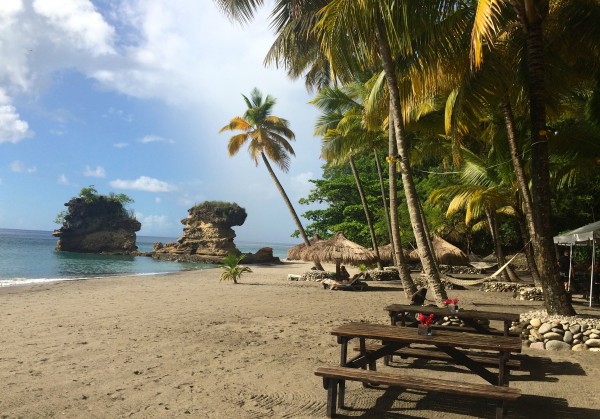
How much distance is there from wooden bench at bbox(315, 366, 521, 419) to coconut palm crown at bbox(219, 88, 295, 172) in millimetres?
21746

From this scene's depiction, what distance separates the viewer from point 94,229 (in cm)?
6209

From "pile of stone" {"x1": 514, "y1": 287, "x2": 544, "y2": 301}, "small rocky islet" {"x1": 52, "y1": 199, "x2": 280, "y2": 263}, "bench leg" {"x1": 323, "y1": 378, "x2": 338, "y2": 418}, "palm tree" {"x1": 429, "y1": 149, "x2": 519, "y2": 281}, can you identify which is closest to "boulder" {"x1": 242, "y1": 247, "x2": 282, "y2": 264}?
"small rocky islet" {"x1": 52, "y1": 199, "x2": 280, "y2": 263}

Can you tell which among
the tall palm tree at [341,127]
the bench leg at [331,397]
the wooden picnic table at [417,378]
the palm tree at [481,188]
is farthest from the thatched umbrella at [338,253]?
the bench leg at [331,397]

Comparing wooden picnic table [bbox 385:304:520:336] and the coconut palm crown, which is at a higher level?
the coconut palm crown

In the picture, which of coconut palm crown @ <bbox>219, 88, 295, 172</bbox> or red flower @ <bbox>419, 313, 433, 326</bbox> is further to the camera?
coconut palm crown @ <bbox>219, 88, 295, 172</bbox>

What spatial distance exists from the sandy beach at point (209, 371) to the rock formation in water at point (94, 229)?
56.7 m

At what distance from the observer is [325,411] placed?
3773mm

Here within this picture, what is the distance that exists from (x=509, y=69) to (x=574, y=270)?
31.0 ft

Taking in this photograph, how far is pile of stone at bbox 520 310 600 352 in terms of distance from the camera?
20.0 feet

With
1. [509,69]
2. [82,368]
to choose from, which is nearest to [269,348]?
[82,368]

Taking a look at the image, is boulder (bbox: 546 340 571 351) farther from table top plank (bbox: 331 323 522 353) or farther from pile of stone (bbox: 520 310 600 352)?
table top plank (bbox: 331 323 522 353)

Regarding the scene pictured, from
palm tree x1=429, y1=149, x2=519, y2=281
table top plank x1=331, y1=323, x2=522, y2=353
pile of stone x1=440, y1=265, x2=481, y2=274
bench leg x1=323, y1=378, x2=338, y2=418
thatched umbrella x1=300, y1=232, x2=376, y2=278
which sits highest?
palm tree x1=429, y1=149, x2=519, y2=281

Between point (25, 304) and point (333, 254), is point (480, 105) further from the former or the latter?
point (25, 304)

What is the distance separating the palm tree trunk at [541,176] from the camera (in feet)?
21.6
